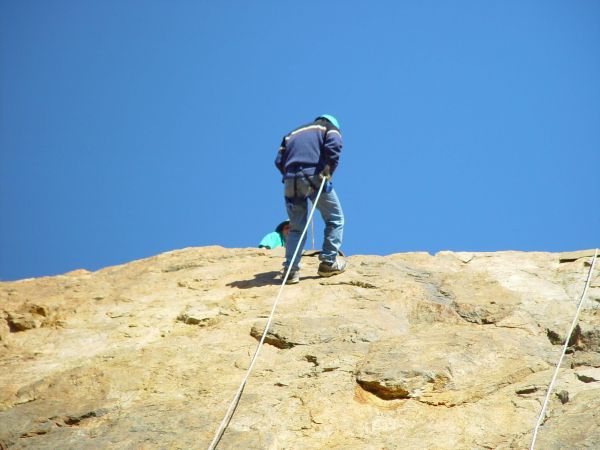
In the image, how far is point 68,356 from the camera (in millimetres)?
7523

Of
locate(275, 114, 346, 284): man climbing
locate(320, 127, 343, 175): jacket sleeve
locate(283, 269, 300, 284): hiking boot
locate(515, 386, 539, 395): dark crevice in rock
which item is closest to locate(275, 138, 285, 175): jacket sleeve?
locate(275, 114, 346, 284): man climbing

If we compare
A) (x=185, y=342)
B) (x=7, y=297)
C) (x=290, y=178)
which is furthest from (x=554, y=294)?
(x=7, y=297)

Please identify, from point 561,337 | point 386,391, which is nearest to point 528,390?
point 386,391

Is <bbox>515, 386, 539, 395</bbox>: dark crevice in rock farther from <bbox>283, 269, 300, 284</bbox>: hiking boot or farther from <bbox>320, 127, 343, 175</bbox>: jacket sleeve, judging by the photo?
<bbox>320, 127, 343, 175</bbox>: jacket sleeve

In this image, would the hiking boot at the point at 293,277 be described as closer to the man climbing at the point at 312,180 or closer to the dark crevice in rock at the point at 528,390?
the man climbing at the point at 312,180

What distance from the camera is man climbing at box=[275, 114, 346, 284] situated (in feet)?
28.9

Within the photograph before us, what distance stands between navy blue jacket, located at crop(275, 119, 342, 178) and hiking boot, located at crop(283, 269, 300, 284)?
1.27 metres

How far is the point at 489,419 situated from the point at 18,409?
445 centimetres

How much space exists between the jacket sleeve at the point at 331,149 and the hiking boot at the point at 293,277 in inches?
55.1

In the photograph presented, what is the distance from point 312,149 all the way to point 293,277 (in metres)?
1.70

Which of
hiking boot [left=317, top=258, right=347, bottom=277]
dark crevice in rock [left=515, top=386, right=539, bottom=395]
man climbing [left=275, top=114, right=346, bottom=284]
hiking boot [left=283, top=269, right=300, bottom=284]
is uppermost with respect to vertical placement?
man climbing [left=275, top=114, right=346, bottom=284]

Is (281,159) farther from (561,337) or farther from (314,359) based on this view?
(561,337)

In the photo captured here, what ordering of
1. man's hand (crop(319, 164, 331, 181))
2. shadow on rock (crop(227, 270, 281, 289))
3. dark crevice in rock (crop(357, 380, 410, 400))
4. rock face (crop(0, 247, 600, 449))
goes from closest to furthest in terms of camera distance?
1. rock face (crop(0, 247, 600, 449))
2. dark crevice in rock (crop(357, 380, 410, 400))
3. man's hand (crop(319, 164, 331, 181))
4. shadow on rock (crop(227, 270, 281, 289))

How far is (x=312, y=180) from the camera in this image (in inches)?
346
